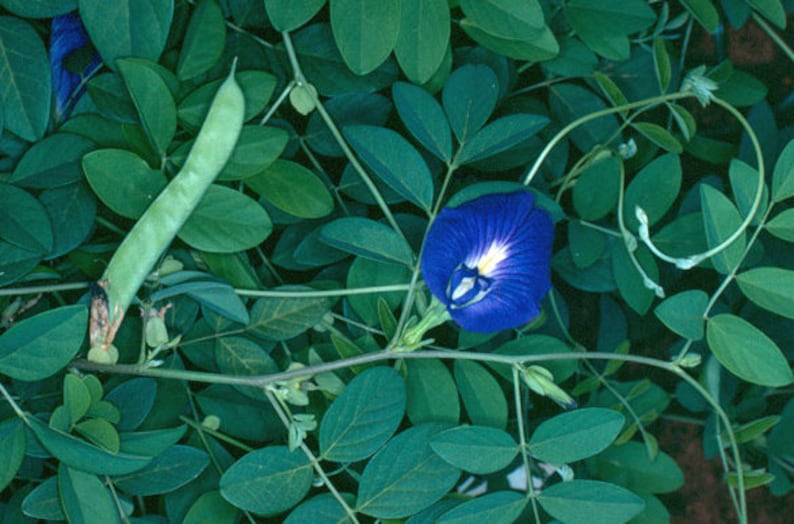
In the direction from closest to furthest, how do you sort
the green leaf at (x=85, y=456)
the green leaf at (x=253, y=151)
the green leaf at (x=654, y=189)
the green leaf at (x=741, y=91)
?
the green leaf at (x=85, y=456) → the green leaf at (x=253, y=151) → the green leaf at (x=654, y=189) → the green leaf at (x=741, y=91)

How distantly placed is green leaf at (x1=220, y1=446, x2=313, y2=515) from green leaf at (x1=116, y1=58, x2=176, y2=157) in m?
0.33

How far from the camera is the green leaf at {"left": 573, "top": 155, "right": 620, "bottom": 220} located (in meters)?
1.20

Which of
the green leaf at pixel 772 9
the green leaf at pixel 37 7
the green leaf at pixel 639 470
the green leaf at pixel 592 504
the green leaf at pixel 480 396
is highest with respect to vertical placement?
the green leaf at pixel 37 7

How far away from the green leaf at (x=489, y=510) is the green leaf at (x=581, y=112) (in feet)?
1.42

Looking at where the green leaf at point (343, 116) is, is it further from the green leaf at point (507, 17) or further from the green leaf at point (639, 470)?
the green leaf at point (639, 470)

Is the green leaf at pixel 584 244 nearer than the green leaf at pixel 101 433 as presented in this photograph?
No

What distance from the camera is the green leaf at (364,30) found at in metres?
1.03

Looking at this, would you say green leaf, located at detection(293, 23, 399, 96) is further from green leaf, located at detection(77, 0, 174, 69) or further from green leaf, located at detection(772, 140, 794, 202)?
green leaf, located at detection(772, 140, 794, 202)

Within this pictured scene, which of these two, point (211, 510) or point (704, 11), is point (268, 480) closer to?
point (211, 510)

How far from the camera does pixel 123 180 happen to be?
3.42 ft

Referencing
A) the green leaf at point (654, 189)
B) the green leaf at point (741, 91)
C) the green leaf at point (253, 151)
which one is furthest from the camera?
the green leaf at point (741, 91)

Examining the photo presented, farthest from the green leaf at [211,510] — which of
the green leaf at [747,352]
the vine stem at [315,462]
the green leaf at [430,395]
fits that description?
the green leaf at [747,352]

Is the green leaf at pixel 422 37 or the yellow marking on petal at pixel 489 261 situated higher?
the green leaf at pixel 422 37

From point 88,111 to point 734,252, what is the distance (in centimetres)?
71
